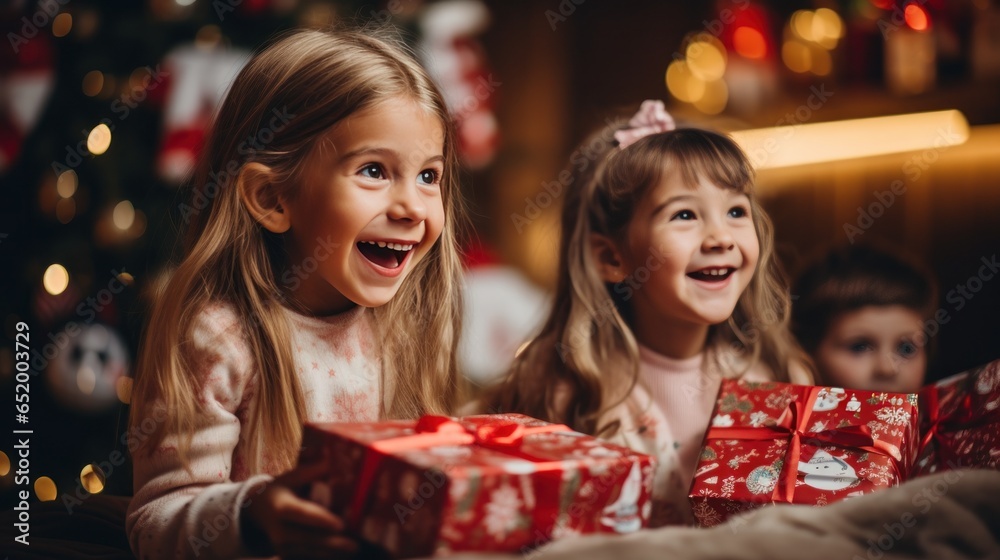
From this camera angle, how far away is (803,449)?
117 centimetres

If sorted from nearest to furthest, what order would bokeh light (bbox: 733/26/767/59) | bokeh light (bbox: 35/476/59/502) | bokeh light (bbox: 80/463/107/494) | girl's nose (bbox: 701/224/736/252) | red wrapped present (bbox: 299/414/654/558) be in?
red wrapped present (bbox: 299/414/654/558) < girl's nose (bbox: 701/224/736/252) < bokeh light (bbox: 80/463/107/494) < bokeh light (bbox: 35/476/59/502) < bokeh light (bbox: 733/26/767/59)

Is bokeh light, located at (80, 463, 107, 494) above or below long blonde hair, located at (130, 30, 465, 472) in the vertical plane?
below

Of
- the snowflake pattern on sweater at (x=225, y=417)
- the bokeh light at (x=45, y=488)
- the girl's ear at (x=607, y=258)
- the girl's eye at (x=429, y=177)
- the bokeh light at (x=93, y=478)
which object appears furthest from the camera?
the bokeh light at (x=45, y=488)

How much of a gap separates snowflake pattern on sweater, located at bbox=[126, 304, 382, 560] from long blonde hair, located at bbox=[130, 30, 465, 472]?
0.01 meters

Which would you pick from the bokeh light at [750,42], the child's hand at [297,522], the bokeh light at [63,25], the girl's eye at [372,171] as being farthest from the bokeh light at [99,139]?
the bokeh light at [750,42]

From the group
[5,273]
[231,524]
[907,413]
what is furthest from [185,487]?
[5,273]

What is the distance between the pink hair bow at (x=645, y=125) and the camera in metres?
1.45

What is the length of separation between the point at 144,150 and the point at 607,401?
3.87ft

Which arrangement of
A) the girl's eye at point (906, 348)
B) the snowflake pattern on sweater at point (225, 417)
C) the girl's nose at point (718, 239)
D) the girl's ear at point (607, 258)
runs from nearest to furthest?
the snowflake pattern on sweater at point (225, 417) < the girl's nose at point (718, 239) < the girl's ear at point (607, 258) < the girl's eye at point (906, 348)

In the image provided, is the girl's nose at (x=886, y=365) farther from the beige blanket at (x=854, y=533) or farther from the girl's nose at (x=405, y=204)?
the girl's nose at (x=405, y=204)

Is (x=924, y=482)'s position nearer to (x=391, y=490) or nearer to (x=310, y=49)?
(x=391, y=490)

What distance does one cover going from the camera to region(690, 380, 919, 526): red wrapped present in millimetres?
1120

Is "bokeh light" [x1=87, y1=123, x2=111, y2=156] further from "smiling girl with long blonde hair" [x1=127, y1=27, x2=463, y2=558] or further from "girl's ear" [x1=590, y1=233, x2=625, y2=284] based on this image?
"girl's ear" [x1=590, y1=233, x2=625, y2=284]

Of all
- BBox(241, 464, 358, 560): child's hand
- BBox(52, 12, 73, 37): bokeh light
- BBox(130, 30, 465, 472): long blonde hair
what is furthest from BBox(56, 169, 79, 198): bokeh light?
BBox(241, 464, 358, 560): child's hand
